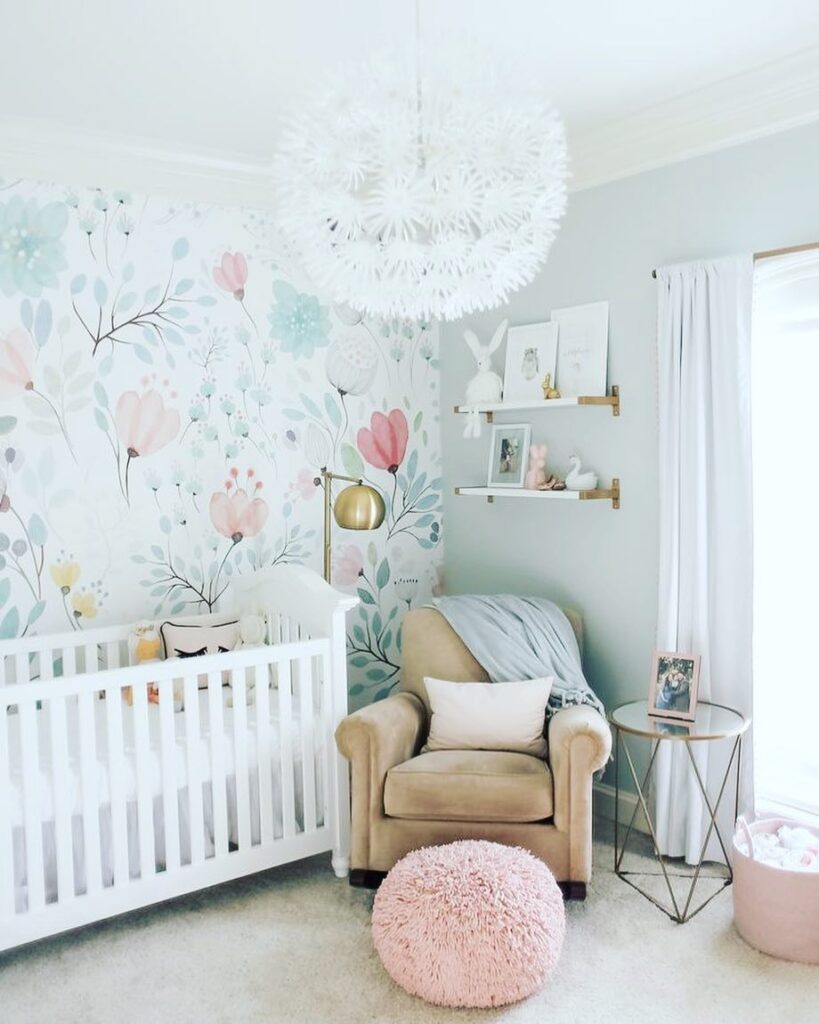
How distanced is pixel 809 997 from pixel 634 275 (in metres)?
2.22

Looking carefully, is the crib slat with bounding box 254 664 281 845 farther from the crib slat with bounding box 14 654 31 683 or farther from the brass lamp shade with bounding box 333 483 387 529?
the crib slat with bounding box 14 654 31 683

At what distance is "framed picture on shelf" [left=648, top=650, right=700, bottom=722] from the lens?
9.36ft

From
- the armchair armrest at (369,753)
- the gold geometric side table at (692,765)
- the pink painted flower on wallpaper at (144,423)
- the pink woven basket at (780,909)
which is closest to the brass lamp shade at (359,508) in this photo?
the armchair armrest at (369,753)

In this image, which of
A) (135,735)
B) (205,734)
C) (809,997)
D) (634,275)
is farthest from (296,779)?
(634,275)

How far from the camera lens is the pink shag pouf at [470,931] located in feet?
7.39

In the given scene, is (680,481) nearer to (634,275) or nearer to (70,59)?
(634,275)

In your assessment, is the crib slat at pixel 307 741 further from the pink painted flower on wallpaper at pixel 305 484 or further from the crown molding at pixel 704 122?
the crown molding at pixel 704 122

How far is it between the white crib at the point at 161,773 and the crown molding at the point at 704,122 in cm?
174

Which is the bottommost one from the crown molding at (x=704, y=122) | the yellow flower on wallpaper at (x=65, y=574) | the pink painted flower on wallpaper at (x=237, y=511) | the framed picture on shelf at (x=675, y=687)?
the framed picture on shelf at (x=675, y=687)

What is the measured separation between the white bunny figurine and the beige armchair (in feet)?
4.09

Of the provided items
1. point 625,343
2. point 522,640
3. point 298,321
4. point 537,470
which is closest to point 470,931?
point 522,640

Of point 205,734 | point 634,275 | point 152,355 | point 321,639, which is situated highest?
point 634,275

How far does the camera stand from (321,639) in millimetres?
2982

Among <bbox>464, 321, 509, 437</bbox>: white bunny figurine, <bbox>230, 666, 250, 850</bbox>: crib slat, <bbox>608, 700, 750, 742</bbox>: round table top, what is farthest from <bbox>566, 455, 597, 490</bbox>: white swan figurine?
<bbox>230, 666, 250, 850</bbox>: crib slat
